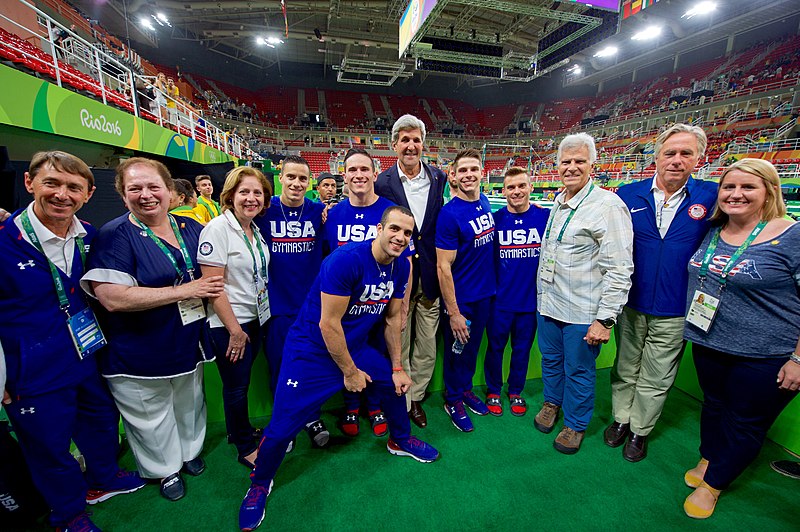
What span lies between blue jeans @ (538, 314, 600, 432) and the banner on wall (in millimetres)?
4694

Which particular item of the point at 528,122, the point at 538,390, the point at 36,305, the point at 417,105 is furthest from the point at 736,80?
the point at 36,305

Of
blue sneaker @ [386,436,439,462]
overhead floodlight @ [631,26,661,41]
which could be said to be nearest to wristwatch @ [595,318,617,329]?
blue sneaker @ [386,436,439,462]

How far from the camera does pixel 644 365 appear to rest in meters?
2.14

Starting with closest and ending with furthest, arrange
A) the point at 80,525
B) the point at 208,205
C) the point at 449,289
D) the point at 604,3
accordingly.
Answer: the point at 80,525 < the point at 449,289 < the point at 208,205 < the point at 604,3

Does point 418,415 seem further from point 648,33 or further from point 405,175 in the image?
point 648,33

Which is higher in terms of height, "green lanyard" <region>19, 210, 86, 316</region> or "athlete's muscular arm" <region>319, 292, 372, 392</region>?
"green lanyard" <region>19, 210, 86, 316</region>

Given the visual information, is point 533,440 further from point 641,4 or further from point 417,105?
point 417,105

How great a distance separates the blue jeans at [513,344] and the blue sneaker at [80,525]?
7.96 feet

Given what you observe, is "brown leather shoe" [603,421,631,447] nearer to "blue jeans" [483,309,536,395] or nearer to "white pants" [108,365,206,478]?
"blue jeans" [483,309,536,395]

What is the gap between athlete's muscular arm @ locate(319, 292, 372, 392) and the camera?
1561mm

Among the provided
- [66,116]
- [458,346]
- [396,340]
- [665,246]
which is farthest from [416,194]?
[66,116]

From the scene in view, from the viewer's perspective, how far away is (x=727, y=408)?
171 centimetres

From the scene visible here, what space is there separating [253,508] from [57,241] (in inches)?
60.7

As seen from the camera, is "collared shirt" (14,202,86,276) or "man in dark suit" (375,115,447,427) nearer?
"collared shirt" (14,202,86,276)
